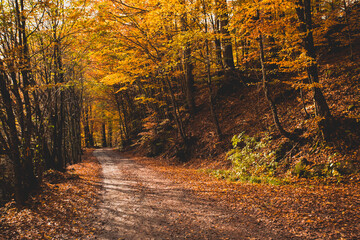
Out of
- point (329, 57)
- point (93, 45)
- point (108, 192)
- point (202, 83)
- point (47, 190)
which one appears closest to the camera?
point (47, 190)

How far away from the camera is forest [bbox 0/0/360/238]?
6832 millimetres

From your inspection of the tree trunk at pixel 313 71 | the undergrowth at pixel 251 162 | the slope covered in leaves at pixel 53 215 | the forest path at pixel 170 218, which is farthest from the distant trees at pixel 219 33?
the slope covered in leaves at pixel 53 215

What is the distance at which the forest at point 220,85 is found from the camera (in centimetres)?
683

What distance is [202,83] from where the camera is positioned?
19.9 metres

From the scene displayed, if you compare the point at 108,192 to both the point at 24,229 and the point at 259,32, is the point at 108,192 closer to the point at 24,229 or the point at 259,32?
the point at 24,229

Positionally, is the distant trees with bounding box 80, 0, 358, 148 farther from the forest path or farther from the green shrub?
the forest path

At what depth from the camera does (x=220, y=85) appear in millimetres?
16156

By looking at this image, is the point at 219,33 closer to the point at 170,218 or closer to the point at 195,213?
the point at 195,213

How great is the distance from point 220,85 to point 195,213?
1221 centimetres

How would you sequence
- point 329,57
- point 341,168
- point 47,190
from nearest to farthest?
point 341,168 → point 47,190 → point 329,57

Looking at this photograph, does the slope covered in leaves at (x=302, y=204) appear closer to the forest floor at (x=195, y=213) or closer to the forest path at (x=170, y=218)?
the forest floor at (x=195, y=213)

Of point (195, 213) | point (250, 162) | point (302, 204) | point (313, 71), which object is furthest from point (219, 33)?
point (195, 213)

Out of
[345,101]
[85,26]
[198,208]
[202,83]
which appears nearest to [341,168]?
[345,101]

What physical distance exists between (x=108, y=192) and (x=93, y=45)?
6.76 metres
